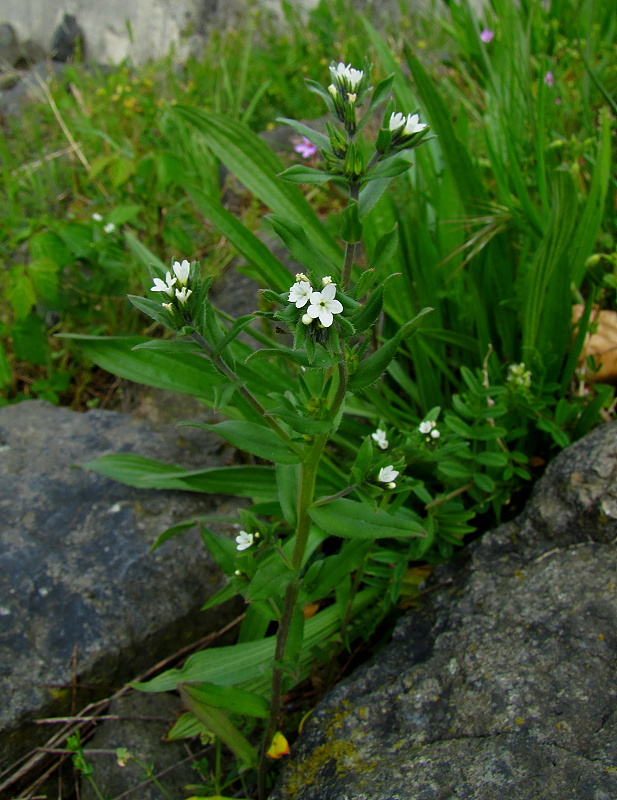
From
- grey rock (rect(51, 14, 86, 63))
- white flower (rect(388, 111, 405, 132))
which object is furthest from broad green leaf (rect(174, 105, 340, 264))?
grey rock (rect(51, 14, 86, 63))

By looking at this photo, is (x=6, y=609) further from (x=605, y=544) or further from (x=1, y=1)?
(x=1, y=1)

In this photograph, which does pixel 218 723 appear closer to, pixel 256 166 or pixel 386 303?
pixel 386 303

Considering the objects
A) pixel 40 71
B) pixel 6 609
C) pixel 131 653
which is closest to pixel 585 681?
Result: pixel 131 653

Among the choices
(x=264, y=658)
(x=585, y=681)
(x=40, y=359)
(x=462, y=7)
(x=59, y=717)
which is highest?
(x=462, y=7)

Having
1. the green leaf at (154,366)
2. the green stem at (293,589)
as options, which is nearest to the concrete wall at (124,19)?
the green leaf at (154,366)

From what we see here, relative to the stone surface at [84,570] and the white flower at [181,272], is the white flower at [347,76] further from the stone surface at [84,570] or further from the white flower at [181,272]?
the stone surface at [84,570]

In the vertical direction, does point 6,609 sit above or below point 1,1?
below

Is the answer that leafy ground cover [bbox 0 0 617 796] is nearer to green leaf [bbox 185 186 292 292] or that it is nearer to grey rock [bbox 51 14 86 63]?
green leaf [bbox 185 186 292 292]

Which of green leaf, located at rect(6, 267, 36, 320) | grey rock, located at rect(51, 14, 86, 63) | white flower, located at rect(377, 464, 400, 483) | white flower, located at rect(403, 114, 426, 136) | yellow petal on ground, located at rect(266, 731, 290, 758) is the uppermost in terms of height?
grey rock, located at rect(51, 14, 86, 63)
